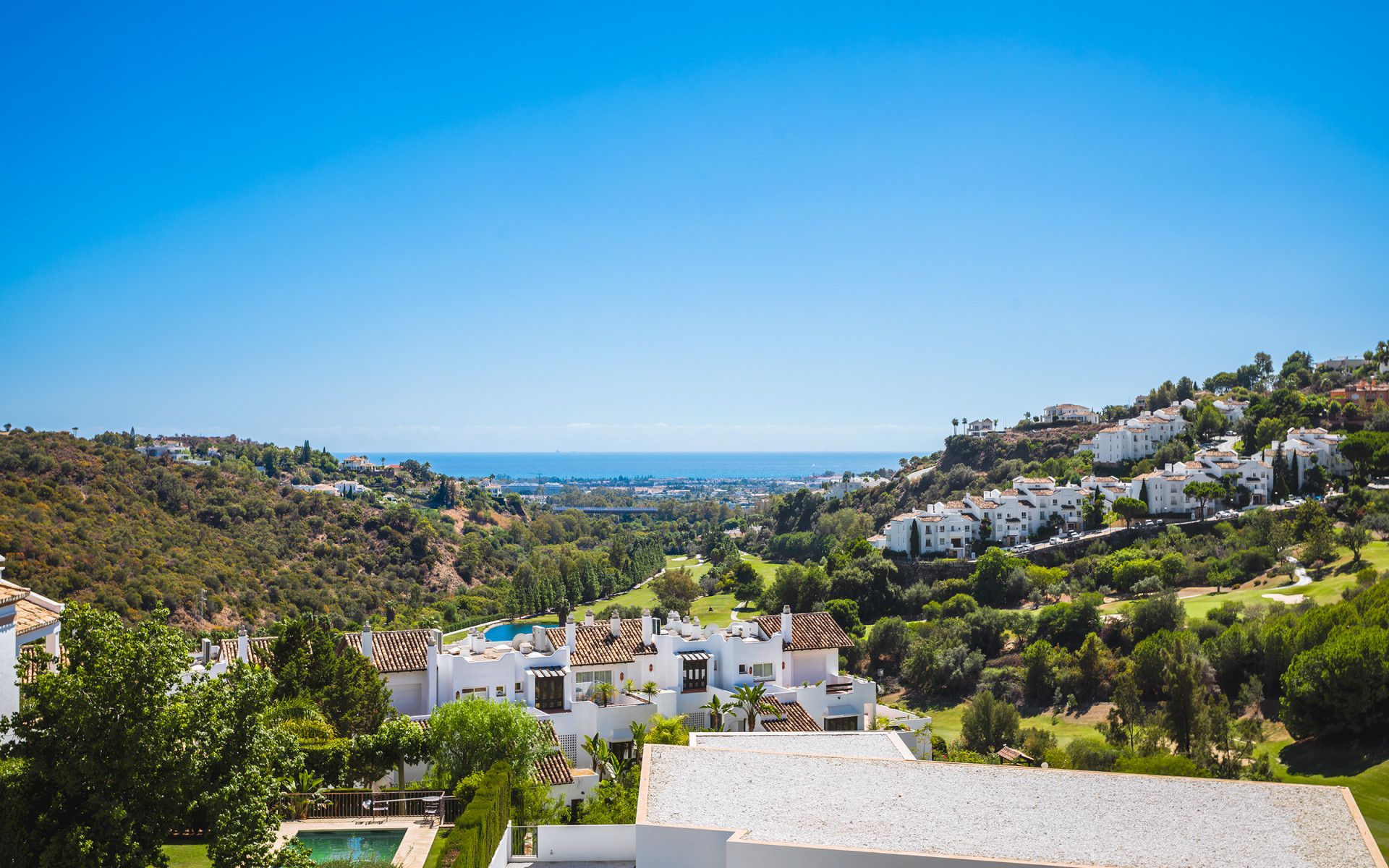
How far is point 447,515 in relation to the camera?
4695 inches

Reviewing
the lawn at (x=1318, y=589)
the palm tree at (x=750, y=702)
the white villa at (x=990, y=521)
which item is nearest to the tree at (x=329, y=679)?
the palm tree at (x=750, y=702)

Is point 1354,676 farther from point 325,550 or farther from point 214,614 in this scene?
point 325,550

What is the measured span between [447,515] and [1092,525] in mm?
75081

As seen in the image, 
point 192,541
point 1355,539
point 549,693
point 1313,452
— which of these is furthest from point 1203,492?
point 192,541

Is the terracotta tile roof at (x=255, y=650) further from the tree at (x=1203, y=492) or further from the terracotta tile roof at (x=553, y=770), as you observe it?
the tree at (x=1203, y=492)

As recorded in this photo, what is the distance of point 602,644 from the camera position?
1276 inches

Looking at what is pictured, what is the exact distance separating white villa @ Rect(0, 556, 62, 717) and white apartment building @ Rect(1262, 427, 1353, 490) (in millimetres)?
85055

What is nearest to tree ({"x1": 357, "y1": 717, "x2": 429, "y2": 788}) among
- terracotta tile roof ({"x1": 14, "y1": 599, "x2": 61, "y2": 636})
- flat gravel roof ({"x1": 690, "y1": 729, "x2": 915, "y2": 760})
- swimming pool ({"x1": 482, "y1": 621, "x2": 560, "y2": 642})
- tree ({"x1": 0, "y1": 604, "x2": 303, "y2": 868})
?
terracotta tile roof ({"x1": 14, "y1": 599, "x2": 61, "y2": 636})

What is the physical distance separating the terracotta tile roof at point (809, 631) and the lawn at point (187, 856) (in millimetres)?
20924

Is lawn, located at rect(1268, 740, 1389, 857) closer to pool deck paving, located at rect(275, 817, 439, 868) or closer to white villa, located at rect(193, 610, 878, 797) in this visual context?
white villa, located at rect(193, 610, 878, 797)

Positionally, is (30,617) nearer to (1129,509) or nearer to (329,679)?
(329,679)

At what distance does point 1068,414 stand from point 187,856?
12958cm

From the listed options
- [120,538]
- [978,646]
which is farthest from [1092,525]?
[120,538]

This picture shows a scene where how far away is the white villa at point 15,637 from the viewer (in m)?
13.9
